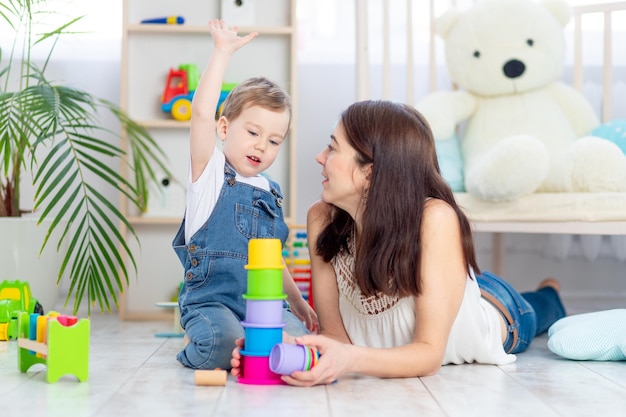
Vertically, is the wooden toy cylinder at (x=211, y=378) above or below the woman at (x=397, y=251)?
below

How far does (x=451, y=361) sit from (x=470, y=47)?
1124 millimetres

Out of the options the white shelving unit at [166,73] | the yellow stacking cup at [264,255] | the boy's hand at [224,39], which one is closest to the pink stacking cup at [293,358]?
the yellow stacking cup at [264,255]

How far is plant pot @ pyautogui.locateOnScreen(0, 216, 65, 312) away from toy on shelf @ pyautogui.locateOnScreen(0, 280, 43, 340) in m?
0.20

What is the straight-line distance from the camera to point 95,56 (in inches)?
102

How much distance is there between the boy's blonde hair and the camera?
1486 mm

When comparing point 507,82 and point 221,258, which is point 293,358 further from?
point 507,82

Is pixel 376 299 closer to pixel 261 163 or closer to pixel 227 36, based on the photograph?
pixel 261 163

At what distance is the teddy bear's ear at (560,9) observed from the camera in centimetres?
236

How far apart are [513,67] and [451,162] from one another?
1.06 feet

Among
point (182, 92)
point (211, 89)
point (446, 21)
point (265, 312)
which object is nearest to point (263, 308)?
point (265, 312)

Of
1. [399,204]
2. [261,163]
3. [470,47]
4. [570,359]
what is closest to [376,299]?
[399,204]

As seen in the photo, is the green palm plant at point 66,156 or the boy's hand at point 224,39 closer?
the boy's hand at point 224,39

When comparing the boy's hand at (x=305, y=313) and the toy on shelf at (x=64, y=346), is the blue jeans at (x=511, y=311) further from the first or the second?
the toy on shelf at (x=64, y=346)

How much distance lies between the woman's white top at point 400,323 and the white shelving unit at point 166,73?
0.96 meters
